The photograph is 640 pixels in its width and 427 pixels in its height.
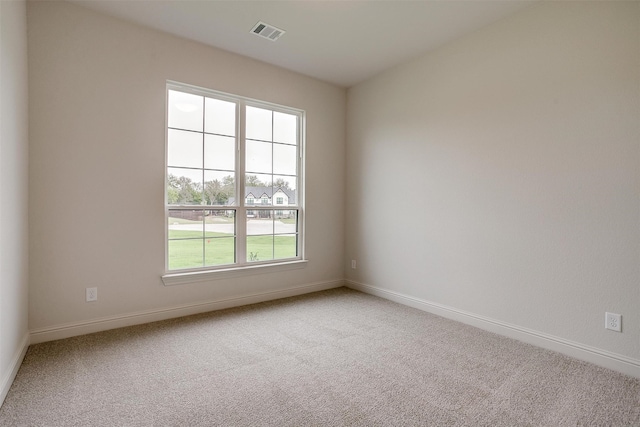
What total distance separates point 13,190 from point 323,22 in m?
2.66

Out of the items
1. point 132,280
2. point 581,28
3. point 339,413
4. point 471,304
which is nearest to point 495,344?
point 471,304

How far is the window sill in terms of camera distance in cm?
309

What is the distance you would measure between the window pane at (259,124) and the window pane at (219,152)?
0.87 ft

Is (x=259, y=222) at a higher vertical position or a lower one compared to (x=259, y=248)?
higher

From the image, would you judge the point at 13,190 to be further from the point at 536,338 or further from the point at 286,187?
the point at 536,338

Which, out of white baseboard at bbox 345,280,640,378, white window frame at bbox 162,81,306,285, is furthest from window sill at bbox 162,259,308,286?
white baseboard at bbox 345,280,640,378

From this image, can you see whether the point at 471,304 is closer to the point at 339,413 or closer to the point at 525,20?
the point at 339,413

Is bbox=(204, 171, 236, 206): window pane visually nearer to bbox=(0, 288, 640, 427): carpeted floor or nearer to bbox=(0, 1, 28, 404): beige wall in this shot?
bbox=(0, 288, 640, 427): carpeted floor

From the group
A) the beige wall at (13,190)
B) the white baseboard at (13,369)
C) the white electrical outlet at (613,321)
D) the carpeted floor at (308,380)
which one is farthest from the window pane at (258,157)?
the white electrical outlet at (613,321)

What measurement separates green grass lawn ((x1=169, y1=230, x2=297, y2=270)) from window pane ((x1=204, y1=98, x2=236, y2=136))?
1119 millimetres

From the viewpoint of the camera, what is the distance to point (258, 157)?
3.74 meters

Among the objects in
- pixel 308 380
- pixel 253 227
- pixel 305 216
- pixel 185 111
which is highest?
pixel 185 111

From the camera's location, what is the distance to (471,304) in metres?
3.02

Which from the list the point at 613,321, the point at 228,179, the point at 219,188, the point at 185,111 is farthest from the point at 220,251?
the point at 613,321
